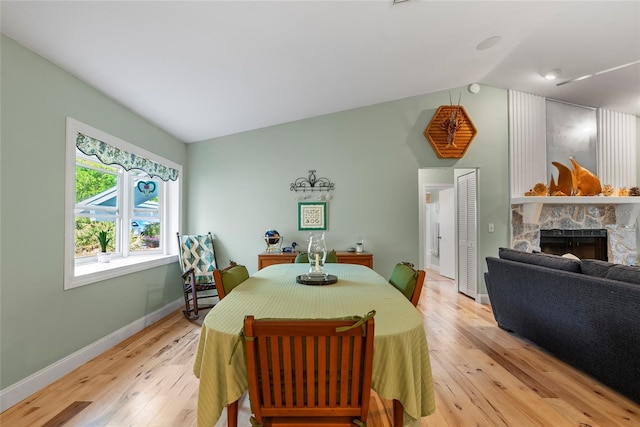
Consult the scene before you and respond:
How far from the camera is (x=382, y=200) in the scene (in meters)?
4.22

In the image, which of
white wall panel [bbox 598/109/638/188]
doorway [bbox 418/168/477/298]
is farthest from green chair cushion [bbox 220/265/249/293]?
white wall panel [bbox 598/109/638/188]

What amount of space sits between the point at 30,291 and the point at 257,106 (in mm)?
2548

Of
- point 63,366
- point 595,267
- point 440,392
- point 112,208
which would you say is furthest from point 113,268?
point 595,267

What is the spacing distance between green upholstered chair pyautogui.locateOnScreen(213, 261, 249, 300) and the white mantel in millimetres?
3845

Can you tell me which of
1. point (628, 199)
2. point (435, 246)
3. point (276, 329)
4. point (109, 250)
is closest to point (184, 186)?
point (109, 250)

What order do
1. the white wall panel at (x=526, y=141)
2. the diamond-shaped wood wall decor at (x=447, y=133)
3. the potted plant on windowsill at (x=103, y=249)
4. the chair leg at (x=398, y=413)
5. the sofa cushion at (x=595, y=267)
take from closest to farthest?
the chair leg at (x=398, y=413) < the sofa cushion at (x=595, y=267) < the potted plant on windowsill at (x=103, y=249) < the diamond-shaped wood wall decor at (x=447, y=133) < the white wall panel at (x=526, y=141)

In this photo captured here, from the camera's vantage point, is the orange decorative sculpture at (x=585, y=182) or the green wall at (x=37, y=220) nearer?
the green wall at (x=37, y=220)

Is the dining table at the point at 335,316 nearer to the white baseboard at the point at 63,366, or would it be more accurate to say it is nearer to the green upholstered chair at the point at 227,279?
the green upholstered chair at the point at 227,279

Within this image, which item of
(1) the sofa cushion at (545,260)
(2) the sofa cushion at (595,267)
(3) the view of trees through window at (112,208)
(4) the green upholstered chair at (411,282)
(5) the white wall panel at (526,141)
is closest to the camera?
(4) the green upholstered chair at (411,282)

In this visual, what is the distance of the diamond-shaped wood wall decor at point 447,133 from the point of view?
13.7 ft

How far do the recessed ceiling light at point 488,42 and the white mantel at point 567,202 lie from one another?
199cm

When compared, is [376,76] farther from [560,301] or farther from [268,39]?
[560,301]

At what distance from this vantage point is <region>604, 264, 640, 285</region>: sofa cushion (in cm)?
196

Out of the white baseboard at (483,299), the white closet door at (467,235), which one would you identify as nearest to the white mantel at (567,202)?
the white closet door at (467,235)
